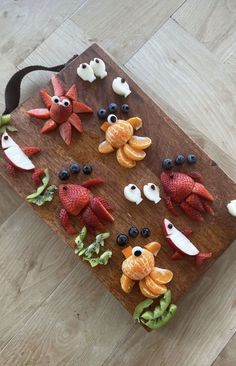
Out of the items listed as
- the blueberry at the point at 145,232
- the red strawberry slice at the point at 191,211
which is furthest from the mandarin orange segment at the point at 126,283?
the red strawberry slice at the point at 191,211

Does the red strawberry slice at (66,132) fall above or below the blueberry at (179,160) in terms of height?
above

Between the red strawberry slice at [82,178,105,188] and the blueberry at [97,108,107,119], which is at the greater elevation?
the blueberry at [97,108,107,119]

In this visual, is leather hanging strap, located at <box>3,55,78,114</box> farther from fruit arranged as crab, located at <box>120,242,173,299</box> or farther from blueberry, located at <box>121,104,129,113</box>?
fruit arranged as crab, located at <box>120,242,173,299</box>

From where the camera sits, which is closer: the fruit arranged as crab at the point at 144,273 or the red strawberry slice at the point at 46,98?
the fruit arranged as crab at the point at 144,273

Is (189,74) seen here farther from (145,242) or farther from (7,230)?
(7,230)

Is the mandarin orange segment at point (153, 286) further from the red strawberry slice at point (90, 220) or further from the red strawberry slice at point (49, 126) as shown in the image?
the red strawberry slice at point (49, 126)

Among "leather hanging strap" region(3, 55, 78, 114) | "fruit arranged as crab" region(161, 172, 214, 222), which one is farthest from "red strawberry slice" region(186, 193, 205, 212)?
"leather hanging strap" region(3, 55, 78, 114)
